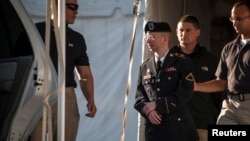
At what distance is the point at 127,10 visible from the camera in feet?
21.4

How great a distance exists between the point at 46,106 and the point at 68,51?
138 cm

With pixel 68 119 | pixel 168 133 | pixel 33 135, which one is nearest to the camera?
pixel 33 135

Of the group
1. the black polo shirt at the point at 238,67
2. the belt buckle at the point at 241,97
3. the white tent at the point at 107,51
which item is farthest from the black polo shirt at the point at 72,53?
the white tent at the point at 107,51

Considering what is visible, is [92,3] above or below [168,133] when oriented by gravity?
above

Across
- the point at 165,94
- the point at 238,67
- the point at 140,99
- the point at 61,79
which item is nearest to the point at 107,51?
the point at 140,99

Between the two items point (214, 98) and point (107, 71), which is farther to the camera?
point (107, 71)

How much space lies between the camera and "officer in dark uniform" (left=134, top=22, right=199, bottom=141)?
402 centimetres

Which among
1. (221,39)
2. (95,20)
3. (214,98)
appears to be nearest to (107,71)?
(95,20)

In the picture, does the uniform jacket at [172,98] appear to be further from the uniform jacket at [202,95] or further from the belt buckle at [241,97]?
the uniform jacket at [202,95]

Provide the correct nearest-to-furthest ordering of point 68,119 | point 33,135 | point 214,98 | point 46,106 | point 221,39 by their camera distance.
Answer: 1. point 46,106
2. point 33,135
3. point 68,119
4. point 214,98
5. point 221,39

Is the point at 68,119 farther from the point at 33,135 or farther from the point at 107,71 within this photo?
the point at 107,71

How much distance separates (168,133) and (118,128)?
2677 millimetres

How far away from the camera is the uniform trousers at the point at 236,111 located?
13.1ft

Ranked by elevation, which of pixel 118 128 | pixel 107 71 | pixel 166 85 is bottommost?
pixel 118 128
